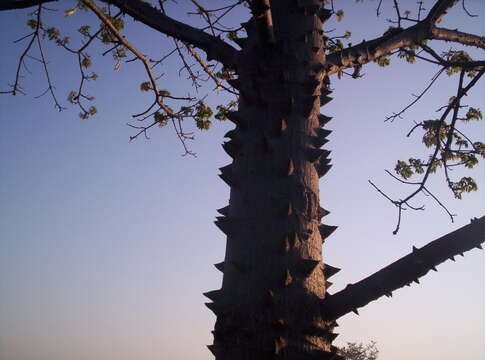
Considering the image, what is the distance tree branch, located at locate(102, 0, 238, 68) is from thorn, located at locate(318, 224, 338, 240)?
127cm

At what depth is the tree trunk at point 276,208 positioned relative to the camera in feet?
5.00

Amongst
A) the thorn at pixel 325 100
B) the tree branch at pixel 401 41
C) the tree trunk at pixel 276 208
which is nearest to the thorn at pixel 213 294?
the tree trunk at pixel 276 208

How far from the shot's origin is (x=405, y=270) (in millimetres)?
1578

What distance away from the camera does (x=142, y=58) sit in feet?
11.3

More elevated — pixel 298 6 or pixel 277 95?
pixel 298 6

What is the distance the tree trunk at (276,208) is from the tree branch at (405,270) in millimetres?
95

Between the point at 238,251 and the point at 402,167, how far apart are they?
3220mm

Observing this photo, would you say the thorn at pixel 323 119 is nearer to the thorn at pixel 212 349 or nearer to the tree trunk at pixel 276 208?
the tree trunk at pixel 276 208

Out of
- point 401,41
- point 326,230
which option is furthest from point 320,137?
point 401,41

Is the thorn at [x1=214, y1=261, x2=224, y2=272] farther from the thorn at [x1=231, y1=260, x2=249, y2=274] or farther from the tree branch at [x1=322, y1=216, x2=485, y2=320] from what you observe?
the tree branch at [x1=322, y1=216, x2=485, y2=320]

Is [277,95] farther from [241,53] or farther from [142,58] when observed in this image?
[142,58]

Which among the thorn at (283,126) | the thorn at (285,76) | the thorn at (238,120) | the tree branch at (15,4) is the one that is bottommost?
the thorn at (283,126)

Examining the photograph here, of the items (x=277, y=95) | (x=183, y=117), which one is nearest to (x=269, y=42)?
(x=277, y=95)

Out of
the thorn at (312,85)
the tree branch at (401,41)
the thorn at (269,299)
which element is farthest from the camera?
the tree branch at (401,41)
